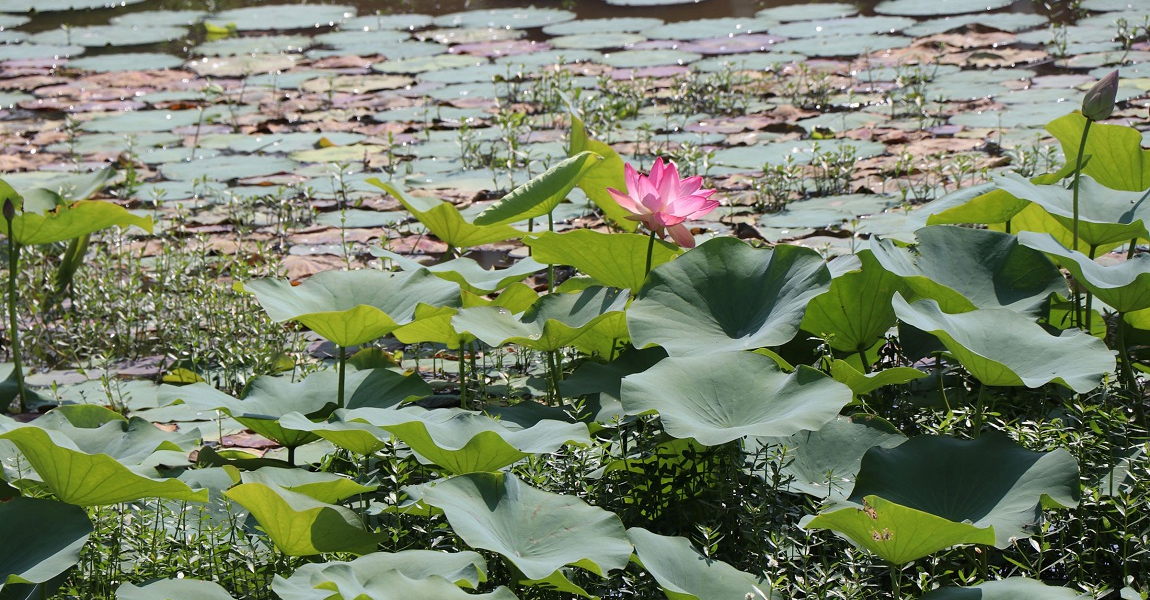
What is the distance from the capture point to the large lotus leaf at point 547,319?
1.97 metres

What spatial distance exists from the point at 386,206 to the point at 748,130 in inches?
66.8

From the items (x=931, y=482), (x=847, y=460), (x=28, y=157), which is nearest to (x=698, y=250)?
(x=847, y=460)

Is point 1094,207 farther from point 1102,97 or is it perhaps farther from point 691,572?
point 691,572

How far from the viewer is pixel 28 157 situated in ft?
15.6

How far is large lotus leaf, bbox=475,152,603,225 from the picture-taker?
2.31m

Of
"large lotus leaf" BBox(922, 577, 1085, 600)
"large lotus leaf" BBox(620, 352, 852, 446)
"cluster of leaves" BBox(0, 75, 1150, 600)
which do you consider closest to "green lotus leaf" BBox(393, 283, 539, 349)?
"cluster of leaves" BBox(0, 75, 1150, 600)

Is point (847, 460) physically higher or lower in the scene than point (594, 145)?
lower

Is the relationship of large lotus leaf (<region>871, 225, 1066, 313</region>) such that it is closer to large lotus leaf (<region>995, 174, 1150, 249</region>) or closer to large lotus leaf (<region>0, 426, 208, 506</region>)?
large lotus leaf (<region>995, 174, 1150, 249</region>)

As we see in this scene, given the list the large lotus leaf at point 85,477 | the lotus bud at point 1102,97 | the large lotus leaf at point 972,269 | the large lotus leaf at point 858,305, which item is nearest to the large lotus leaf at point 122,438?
the large lotus leaf at point 85,477

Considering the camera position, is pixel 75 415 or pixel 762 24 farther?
pixel 762 24

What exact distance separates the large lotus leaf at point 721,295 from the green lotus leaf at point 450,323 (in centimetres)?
37

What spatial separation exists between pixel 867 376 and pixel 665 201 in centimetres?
52

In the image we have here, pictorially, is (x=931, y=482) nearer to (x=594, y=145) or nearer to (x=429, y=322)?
(x=429, y=322)

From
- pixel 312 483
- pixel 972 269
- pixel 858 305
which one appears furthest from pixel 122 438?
pixel 972 269
